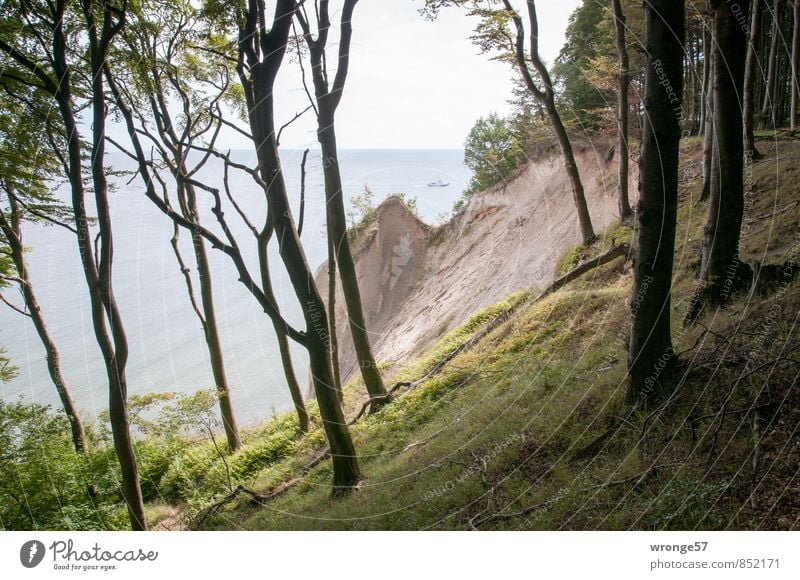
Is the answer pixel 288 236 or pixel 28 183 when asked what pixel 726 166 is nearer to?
pixel 288 236

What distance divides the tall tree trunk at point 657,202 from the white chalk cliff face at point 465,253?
872 centimetres

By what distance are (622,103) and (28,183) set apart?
1335 centimetres

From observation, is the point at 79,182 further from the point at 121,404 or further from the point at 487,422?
the point at 487,422

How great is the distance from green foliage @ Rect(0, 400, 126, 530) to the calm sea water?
2556 millimetres

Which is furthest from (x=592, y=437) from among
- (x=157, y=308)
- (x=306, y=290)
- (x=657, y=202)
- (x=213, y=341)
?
(x=157, y=308)

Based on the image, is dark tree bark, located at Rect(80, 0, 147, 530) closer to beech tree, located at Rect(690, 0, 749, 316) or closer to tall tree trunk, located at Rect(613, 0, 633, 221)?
beech tree, located at Rect(690, 0, 749, 316)

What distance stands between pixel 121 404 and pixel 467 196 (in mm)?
18046

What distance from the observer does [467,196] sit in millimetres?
21938

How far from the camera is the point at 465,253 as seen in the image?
19375 millimetres

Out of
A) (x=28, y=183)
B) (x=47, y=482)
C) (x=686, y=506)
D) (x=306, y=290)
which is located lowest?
(x=47, y=482)

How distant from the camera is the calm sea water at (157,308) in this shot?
10289 mm

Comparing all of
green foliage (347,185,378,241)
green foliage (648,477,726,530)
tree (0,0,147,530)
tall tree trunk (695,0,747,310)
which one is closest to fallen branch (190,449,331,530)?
tree (0,0,147,530)

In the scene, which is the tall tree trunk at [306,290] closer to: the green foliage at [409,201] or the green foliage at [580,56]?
the green foliage at [580,56]
